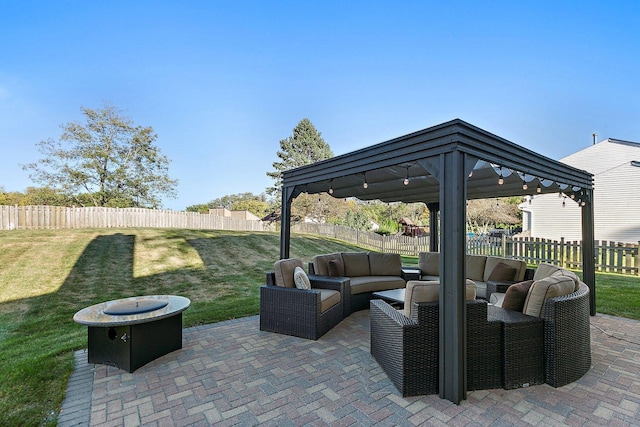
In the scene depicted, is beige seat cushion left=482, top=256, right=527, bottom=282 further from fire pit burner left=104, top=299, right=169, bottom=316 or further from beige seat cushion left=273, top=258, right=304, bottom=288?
fire pit burner left=104, top=299, right=169, bottom=316

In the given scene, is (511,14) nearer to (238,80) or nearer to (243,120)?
(238,80)

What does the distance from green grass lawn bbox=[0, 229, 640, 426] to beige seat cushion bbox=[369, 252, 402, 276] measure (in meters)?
2.48

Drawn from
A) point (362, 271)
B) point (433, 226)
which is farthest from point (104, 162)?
point (433, 226)

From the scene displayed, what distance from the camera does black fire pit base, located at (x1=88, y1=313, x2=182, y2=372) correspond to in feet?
9.93

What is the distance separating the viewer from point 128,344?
301cm

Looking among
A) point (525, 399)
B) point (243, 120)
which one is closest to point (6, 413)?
point (525, 399)

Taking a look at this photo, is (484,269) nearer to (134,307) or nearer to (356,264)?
(356,264)

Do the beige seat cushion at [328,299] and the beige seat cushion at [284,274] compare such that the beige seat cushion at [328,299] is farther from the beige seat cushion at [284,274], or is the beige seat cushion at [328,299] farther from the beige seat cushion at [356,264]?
the beige seat cushion at [356,264]

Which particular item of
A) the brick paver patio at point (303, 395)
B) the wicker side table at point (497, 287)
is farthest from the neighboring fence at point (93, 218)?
the wicker side table at point (497, 287)

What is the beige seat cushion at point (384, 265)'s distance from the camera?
237 inches

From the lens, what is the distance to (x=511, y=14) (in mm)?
6930

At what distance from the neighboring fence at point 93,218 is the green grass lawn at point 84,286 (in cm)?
182

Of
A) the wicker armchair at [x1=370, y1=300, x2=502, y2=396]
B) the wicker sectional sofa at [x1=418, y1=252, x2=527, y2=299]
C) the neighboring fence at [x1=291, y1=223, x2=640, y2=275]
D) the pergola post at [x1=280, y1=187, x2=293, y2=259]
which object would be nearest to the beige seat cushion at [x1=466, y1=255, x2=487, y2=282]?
the wicker sectional sofa at [x1=418, y1=252, x2=527, y2=299]

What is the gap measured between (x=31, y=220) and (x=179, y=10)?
9.73 metres
